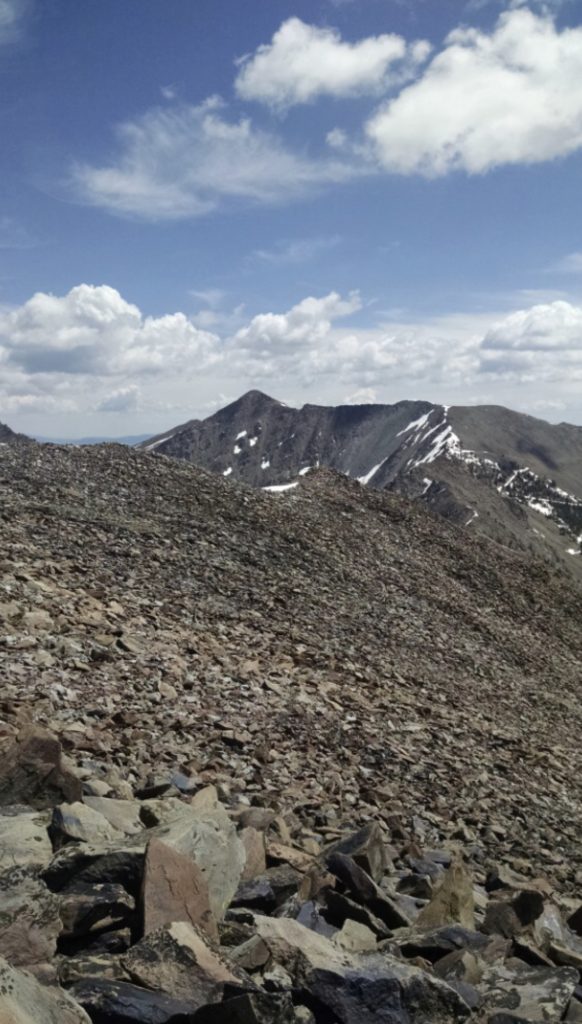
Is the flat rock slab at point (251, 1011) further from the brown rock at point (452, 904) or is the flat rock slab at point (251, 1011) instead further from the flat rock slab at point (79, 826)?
the brown rock at point (452, 904)

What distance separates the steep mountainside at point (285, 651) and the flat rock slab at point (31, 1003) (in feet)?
17.9

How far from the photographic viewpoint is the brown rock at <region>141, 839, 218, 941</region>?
6141mm

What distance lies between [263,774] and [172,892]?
18.3ft

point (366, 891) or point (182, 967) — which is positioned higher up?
point (182, 967)

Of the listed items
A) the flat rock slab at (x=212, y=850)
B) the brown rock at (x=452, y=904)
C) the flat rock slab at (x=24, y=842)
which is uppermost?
the flat rock slab at (x=24, y=842)

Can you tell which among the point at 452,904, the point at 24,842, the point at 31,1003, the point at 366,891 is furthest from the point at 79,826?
the point at 452,904

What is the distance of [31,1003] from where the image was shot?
15.3 feet

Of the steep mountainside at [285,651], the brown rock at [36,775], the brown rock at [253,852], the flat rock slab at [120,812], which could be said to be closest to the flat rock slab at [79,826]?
the flat rock slab at [120,812]

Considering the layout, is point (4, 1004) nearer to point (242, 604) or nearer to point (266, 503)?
point (242, 604)

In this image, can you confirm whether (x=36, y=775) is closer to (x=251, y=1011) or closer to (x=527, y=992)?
(x=251, y=1011)

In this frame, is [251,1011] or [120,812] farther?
[120,812]

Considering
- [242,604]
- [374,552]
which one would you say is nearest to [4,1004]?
[242,604]

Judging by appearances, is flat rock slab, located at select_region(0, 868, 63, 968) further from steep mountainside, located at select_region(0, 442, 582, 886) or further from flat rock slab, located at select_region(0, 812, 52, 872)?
steep mountainside, located at select_region(0, 442, 582, 886)

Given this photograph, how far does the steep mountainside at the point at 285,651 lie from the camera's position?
39.9 feet
